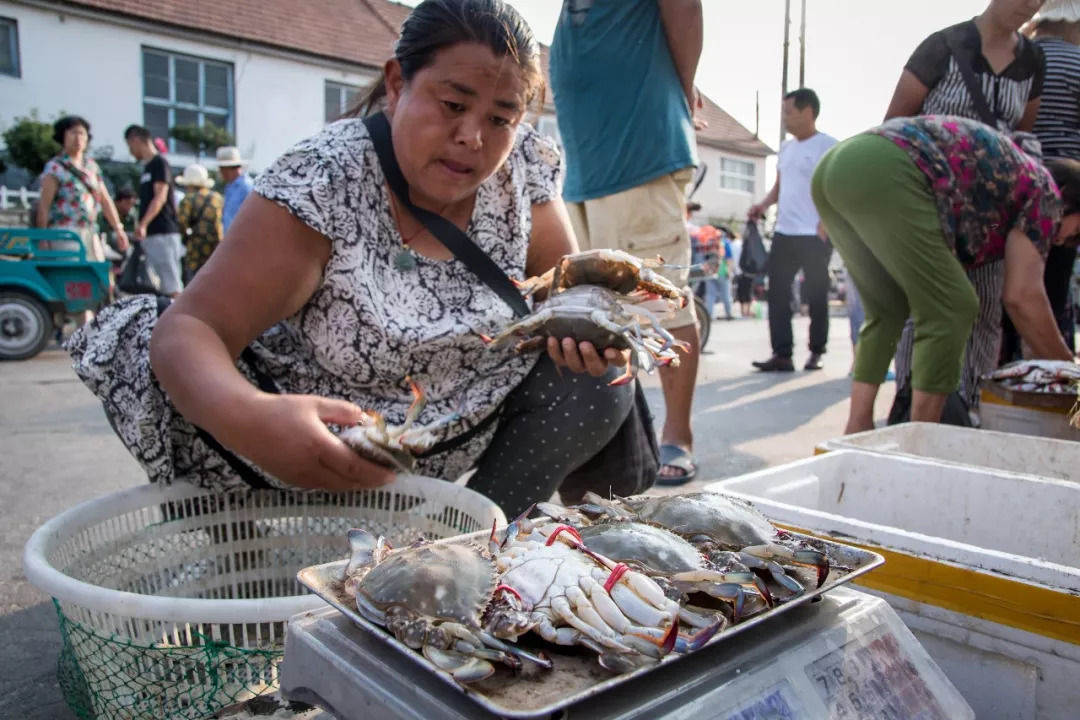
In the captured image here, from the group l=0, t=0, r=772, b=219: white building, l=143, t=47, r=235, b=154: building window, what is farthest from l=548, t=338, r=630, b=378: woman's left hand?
l=143, t=47, r=235, b=154: building window

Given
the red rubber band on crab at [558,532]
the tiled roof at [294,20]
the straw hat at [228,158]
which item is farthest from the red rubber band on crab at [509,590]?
the tiled roof at [294,20]

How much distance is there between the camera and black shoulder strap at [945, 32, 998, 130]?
3.63m

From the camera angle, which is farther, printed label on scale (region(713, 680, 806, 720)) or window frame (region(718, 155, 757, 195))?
window frame (region(718, 155, 757, 195))

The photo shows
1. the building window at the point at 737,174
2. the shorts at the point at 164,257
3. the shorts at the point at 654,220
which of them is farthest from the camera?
the building window at the point at 737,174

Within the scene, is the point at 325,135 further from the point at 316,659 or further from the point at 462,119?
the point at 316,659

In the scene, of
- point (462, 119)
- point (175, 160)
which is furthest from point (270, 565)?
point (175, 160)

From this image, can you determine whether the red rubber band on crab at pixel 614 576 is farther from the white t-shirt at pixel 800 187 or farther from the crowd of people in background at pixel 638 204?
the white t-shirt at pixel 800 187

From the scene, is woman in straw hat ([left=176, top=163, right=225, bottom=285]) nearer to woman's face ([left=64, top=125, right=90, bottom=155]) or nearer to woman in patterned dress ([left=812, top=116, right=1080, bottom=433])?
woman's face ([left=64, top=125, right=90, bottom=155])

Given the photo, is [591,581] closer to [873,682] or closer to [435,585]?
[435,585]

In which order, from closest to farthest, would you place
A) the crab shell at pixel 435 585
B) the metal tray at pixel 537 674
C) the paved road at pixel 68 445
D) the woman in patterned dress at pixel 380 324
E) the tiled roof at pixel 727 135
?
the metal tray at pixel 537 674 < the crab shell at pixel 435 585 < the woman in patterned dress at pixel 380 324 < the paved road at pixel 68 445 < the tiled roof at pixel 727 135

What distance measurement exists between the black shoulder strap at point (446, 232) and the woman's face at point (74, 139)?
6.63 metres

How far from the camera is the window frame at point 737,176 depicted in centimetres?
2664

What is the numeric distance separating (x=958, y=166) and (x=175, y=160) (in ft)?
52.3

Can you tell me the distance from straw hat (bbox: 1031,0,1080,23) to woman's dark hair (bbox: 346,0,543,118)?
3886 millimetres
